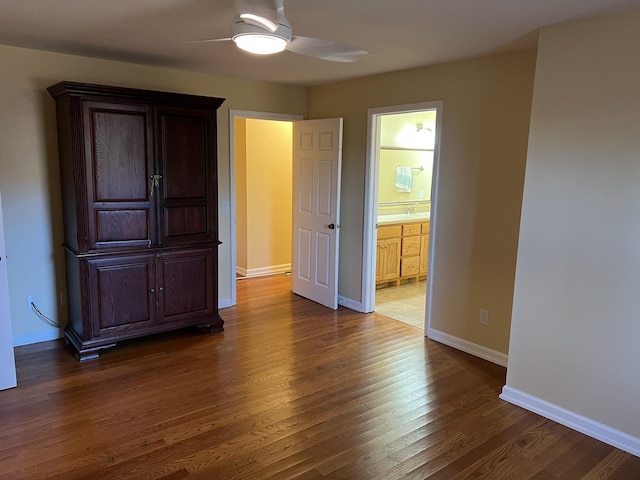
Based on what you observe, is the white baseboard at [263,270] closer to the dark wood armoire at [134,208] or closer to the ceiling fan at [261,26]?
the dark wood armoire at [134,208]

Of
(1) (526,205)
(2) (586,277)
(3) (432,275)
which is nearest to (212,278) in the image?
(3) (432,275)

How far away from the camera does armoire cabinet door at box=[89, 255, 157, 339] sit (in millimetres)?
3625

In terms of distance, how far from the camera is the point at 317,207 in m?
5.14

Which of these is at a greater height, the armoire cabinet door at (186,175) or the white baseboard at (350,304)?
the armoire cabinet door at (186,175)

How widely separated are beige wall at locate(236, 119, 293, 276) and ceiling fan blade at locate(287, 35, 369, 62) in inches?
142

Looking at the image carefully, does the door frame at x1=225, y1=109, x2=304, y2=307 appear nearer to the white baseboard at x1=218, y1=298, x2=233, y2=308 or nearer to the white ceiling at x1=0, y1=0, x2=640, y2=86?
the white baseboard at x1=218, y1=298, x2=233, y2=308

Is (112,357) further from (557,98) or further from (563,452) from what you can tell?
(557,98)

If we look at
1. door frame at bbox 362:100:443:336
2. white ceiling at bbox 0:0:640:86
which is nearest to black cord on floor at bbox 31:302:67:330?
white ceiling at bbox 0:0:640:86

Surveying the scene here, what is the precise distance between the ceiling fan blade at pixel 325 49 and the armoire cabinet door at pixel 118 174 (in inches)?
67.6

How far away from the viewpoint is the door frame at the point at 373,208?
4090 mm

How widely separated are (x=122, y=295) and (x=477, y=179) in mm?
3048

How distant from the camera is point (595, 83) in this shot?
258 centimetres

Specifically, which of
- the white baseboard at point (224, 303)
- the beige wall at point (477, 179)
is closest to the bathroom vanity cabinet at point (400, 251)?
the beige wall at point (477, 179)

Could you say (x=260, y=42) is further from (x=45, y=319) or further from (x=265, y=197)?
(x=265, y=197)
